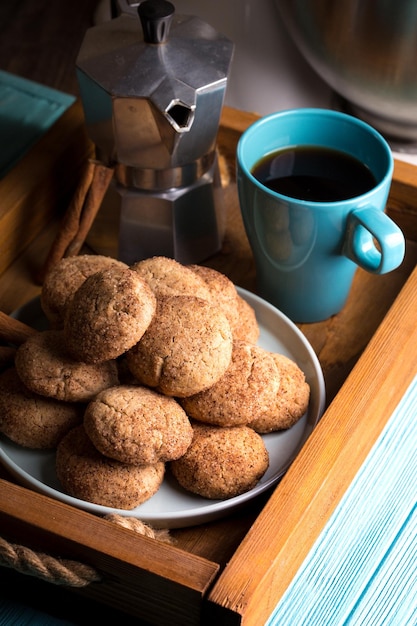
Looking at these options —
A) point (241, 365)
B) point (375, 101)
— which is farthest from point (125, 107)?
point (375, 101)

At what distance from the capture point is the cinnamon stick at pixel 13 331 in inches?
29.5

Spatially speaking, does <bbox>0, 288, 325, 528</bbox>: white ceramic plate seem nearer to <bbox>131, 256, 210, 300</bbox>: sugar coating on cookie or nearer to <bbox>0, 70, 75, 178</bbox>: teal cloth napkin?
<bbox>131, 256, 210, 300</bbox>: sugar coating on cookie

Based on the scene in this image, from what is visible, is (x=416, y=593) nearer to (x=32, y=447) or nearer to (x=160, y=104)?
(x=32, y=447)

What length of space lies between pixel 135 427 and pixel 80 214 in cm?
30

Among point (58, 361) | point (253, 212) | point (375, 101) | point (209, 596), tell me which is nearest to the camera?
point (209, 596)

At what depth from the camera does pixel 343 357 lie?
2.66 feet

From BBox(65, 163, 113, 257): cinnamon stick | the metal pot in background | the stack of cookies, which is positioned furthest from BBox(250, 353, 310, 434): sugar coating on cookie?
the metal pot in background

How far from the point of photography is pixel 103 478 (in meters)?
0.64

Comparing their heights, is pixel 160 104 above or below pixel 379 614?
above

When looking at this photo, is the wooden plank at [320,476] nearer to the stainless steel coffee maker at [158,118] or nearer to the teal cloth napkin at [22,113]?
the stainless steel coffee maker at [158,118]

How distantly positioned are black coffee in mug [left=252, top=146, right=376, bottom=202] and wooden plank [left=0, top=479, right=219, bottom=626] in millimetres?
369

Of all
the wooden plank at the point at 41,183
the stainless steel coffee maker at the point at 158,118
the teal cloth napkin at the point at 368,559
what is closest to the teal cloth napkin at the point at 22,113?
the wooden plank at the point at 41,183

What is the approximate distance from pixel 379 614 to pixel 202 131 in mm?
437

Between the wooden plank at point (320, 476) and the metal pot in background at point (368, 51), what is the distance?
0.28 m
